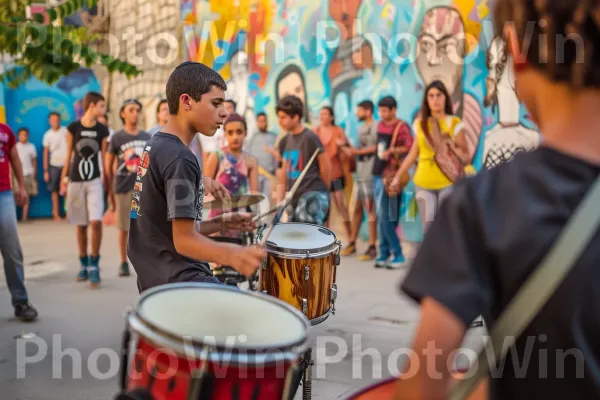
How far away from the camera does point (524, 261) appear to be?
98 centimetres

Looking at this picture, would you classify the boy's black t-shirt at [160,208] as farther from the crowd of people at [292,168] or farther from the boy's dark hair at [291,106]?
the boy's dark hair at [291,106]

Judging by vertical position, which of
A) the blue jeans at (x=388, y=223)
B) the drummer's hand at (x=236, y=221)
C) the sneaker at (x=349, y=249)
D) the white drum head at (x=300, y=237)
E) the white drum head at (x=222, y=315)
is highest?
the white drum head at (x=222, y=315)

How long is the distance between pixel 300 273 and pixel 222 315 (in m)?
1.52

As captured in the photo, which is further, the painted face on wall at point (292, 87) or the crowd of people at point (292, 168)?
the painted face on wall at point (292, 87)

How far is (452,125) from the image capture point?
20.5 feet

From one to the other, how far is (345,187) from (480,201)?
8515 millimetres

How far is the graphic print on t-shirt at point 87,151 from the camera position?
21.9 feet

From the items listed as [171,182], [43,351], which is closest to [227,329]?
[171,182]

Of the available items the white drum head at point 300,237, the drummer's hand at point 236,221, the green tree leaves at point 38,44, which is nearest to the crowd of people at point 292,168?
the green tree leaves at point 38,44

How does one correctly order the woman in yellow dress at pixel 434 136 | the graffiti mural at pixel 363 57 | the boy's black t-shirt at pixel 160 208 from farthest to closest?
the graffiti mural at pixel 363 57
the woman in yellow dress at pixel 434 136
the boy's black t-shirt at pixel 160 208

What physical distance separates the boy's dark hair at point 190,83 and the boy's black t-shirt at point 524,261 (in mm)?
1992

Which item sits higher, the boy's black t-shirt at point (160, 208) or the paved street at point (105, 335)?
the boy's black t-shirt at point (160, 208)

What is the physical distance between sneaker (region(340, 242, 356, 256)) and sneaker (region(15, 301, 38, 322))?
13.5 ft

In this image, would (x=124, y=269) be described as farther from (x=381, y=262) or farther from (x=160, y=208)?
(x=160, y=208)
